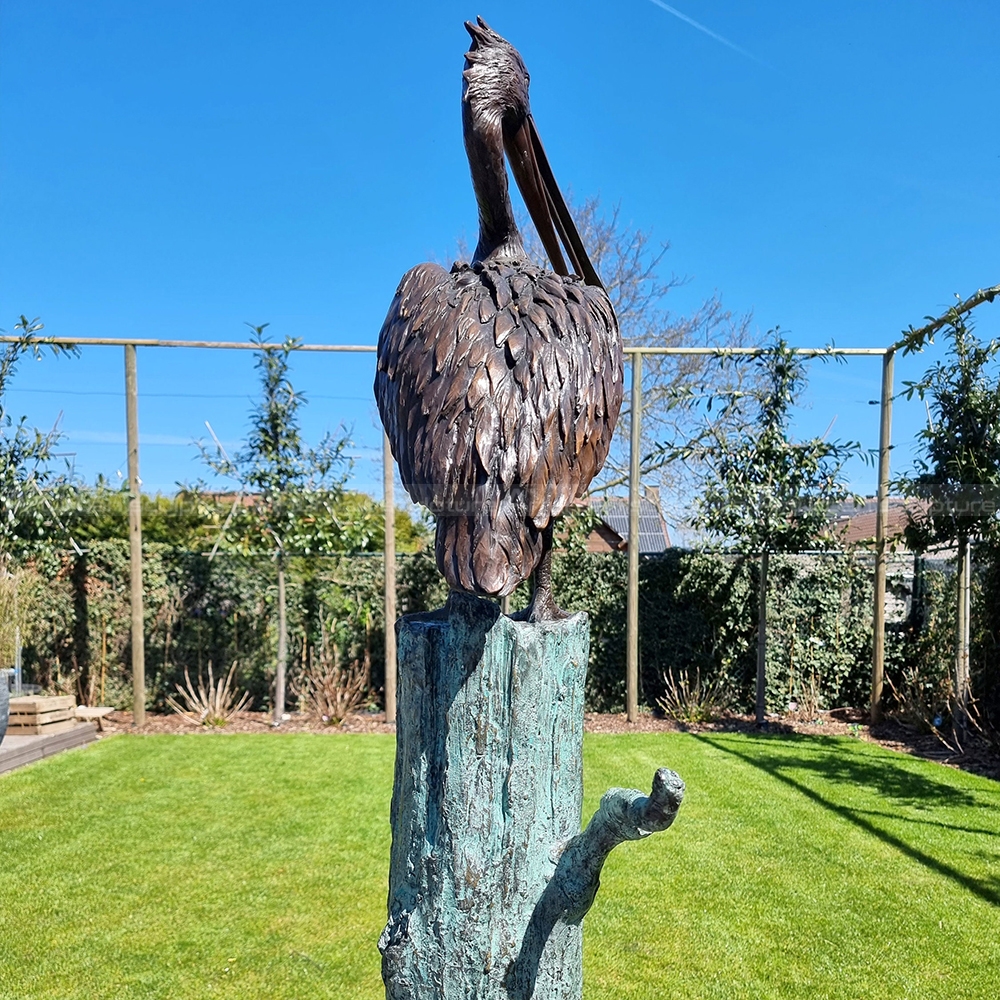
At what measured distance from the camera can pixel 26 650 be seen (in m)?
7.65

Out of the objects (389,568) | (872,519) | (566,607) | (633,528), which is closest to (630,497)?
(633,528)

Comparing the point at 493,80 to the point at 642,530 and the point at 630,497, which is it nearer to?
the point at 630,497

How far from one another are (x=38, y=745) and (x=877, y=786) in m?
6.31

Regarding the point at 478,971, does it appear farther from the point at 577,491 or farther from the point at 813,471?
the point at 813,471

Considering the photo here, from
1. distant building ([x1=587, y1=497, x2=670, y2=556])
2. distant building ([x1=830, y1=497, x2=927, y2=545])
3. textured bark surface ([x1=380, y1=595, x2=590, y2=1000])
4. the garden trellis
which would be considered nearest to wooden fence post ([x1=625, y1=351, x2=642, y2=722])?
the garden trellis

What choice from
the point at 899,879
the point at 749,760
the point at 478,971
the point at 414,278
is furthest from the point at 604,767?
the point at 414,278

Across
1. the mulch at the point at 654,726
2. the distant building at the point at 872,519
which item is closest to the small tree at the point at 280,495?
the mulch at the point at 654,726

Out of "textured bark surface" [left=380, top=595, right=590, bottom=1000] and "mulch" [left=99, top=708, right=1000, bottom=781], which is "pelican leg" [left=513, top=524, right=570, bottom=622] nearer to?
"textured bark surface" [left=380, top=595, right=590, bottom=1000]

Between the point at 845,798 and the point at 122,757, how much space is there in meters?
5.40

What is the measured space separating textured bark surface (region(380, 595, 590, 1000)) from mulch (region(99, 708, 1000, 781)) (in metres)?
5.47

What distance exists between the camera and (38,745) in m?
6.19

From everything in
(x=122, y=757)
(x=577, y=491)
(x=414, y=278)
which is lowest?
(x=122, y=757)

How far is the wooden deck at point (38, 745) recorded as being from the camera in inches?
232

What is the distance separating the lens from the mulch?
6.88m
